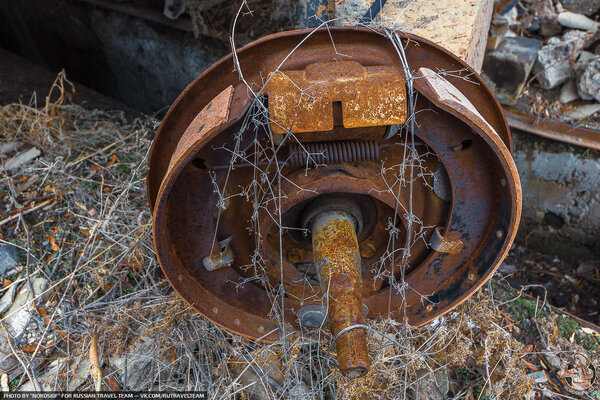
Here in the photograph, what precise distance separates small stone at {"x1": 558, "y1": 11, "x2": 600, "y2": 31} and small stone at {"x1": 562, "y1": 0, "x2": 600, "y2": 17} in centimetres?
11

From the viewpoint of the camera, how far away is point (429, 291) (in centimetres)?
183

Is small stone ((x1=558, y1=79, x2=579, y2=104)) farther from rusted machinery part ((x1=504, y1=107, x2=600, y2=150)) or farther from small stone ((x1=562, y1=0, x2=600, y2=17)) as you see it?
small stone ((x1=562, y1=0, x2=600, y2=17))

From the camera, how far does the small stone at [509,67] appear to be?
349 cm

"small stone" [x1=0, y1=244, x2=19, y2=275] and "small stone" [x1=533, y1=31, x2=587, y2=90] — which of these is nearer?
"small stone" [x1=0, y1=244, x2=19, y2=275]

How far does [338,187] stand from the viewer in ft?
5.11

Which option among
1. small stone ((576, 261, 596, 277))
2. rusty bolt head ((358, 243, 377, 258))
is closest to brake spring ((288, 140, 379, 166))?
rusty bolt head ((358, 243, 377, 258))

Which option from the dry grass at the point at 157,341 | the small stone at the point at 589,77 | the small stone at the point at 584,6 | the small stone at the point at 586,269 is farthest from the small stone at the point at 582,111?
the dry grass at the point at 157,341

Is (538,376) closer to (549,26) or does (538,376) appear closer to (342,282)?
(342,282)

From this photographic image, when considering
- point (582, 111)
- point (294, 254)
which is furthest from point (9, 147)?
point (582, 111)

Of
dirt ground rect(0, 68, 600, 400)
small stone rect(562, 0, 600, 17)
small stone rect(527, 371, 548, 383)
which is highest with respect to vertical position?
small stone rect(562, 0, 600, 17)

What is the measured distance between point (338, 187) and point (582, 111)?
2.84 meters

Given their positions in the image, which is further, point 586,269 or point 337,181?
point 586,269

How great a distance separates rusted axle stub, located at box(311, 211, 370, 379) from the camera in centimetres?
141

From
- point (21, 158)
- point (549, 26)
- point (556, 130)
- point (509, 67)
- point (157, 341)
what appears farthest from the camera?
point (549, 26)
